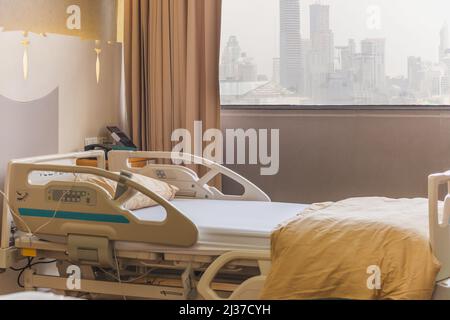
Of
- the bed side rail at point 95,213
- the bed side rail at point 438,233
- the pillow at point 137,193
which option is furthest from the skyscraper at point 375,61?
the bed side rail at point 95,213

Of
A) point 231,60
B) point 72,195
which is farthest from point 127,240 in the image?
point 231,60

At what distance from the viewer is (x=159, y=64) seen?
4.18 meters

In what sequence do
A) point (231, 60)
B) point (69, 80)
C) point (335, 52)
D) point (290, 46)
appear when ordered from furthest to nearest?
1. point (231, 60)
2. point (290, 46)
3. point (335, 52)
4. point (69, 80)

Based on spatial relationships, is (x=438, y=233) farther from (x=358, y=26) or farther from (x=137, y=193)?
(x=358, y=26)

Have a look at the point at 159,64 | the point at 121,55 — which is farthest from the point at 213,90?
the point at 121,55

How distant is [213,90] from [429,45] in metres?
1.31

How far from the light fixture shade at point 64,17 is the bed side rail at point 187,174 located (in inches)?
32.4

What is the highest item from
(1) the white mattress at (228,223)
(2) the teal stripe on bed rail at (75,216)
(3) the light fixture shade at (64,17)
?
(3) the light fixture shade at (64,17)

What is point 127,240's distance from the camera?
2662 mm

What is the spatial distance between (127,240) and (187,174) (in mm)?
851

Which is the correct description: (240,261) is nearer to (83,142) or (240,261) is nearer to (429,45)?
(83,142)

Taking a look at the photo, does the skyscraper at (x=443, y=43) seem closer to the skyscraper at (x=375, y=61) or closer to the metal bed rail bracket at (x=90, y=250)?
the skyscraper at (x=375, y=61)

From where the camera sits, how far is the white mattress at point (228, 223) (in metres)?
2.56

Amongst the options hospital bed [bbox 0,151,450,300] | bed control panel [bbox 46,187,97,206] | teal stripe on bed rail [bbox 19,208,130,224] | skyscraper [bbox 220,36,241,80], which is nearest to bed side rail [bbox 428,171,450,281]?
hospital bed [bbox 0,151,450,300]
